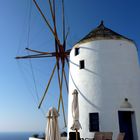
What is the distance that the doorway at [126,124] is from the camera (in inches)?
459

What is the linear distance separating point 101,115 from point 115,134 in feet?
Answer: 4.59

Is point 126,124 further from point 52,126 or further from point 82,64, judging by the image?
point 52,126

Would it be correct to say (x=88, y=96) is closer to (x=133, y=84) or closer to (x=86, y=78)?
(x=86, y=78)

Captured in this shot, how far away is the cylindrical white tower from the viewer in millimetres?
11742

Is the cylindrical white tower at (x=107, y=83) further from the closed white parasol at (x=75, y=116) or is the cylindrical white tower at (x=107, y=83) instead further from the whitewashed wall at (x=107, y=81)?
the closed white parasol at (x=75, y=116)

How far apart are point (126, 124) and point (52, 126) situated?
5345mm

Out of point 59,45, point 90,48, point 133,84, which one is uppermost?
point 59,45

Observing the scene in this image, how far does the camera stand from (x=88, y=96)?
41.4 ft

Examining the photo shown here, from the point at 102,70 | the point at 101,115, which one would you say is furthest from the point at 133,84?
the point at 101,115

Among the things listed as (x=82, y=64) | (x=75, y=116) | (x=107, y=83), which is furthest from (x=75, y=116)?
(x=82, y=64)

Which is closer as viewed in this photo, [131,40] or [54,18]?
[131,40]

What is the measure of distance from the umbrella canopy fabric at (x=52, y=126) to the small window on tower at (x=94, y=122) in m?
3.43

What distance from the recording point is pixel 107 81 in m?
12.4

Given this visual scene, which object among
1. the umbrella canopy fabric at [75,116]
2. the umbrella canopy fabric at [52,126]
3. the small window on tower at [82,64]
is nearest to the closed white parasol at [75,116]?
the umbrella canopy fabric at [75,116]
